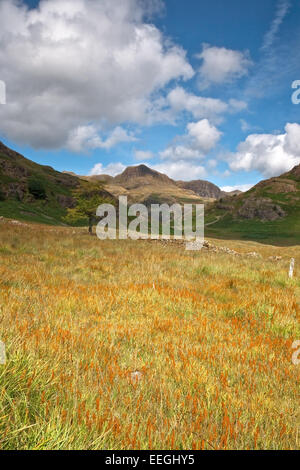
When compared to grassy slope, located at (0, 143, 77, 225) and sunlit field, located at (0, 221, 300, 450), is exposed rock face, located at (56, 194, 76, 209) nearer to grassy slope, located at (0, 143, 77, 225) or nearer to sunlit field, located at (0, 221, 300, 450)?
grassy slope, located at (0, 143, 77, 225)

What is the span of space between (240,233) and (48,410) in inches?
3761

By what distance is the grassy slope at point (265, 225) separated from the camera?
267 ft

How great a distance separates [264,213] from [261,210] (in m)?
2.33

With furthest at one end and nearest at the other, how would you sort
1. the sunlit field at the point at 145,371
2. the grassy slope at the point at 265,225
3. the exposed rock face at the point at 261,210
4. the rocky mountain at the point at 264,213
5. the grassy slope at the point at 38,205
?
the exposed rock face at the point at 261,210 < the rocky mountain at the point at 264,213 < the grassy slope at the point at 265,225 < the grassy slope at the point at 38,205 < the sunlit field at the point at 145,371

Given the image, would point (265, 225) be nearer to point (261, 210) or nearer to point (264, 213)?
point (264, 213)

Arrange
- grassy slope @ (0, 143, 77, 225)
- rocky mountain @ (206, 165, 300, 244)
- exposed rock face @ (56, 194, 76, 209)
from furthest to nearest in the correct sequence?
rocky mountain @ (206, 165, 300, 244), exposed rock face @ (56, 194, 76, 209), grassy slope @ (0, 143, 77, 225)

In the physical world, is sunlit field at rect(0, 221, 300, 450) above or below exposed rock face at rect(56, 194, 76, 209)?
below

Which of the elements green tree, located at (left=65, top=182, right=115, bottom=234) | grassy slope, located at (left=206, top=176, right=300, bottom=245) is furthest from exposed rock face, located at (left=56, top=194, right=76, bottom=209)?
green tree, located at (left=65, top=182, right=115, bottom=234)

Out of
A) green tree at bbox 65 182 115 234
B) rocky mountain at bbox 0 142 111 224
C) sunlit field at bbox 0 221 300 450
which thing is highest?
rocky mountain at bbox 0 142 111 224

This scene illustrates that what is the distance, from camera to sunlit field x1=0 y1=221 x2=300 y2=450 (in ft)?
6.06

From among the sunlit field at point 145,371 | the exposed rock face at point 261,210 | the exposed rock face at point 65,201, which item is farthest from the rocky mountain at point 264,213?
the sunlit field at point 145,371

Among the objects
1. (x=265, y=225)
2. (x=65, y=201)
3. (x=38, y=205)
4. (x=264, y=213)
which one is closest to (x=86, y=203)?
(x=38, y=205)

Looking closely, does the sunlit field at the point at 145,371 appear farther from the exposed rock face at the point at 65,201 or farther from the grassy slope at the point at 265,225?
the exposed rock face at the point at 65,201

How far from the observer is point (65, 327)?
3682 millimetres
